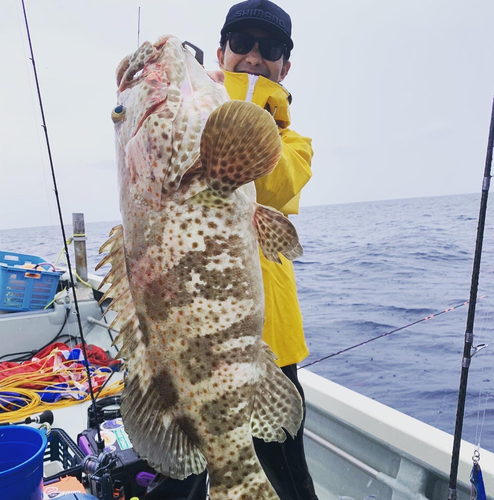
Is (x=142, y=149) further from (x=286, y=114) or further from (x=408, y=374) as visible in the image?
(x=408, y=374)

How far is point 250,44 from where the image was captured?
200 centimetres

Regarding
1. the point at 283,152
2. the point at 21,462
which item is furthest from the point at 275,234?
the point at 21,462

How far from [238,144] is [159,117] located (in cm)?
38

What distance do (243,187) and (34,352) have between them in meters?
6.24

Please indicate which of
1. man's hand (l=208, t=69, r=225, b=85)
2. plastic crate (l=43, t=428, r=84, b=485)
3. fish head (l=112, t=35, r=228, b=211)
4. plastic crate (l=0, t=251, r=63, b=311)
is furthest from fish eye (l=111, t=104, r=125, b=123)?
plastic crate (l=0, t=251, r=63, b=311)

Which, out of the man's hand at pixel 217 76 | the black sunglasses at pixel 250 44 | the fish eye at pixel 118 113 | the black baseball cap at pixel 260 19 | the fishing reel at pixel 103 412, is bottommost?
the fishing reel at pixel 103 412

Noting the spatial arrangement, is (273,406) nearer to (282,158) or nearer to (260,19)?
(282,158)

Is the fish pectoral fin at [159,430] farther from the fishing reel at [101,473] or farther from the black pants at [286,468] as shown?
the fishing reel at [101,473]

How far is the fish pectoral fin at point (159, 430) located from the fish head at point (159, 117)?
2.08 feet

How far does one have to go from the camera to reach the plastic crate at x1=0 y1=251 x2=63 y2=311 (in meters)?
6.72

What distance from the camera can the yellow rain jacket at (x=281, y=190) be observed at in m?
1.70

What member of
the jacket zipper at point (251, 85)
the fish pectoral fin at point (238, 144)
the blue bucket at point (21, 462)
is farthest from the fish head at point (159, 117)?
the blue bucket at point (21, 462)

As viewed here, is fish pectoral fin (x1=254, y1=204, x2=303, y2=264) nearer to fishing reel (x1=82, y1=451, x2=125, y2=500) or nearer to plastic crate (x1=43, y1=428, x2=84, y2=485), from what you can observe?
fishing reel (x1=82, y1=451, x2=125, y2=500)

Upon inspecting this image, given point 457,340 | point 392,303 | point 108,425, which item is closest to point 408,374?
point 457,340
